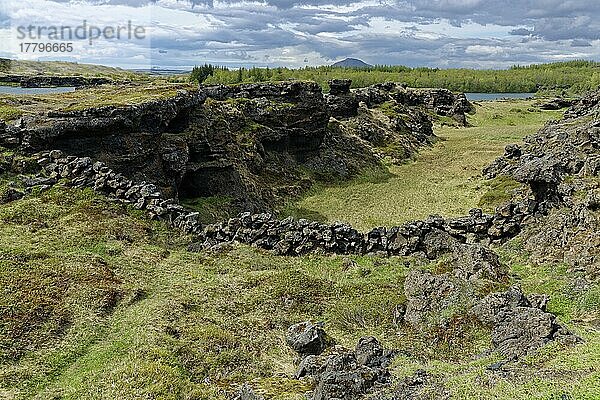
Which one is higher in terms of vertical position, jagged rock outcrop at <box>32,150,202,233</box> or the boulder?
jagged rock outcrop at <box>32,150,202,233</box>

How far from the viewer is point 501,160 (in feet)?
178

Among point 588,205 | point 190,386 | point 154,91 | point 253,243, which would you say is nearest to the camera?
point 190,386

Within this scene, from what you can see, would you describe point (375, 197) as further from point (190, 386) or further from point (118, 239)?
point (190, 386)

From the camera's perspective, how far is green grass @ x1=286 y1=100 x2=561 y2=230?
40.2 meters

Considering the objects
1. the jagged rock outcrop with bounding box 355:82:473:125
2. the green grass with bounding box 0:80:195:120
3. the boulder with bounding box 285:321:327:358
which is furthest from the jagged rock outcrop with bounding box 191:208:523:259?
the jagged rock outcrop with bounding box 355:82:473:125

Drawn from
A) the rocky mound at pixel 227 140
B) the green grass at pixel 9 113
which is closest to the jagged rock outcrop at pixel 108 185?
the rocky mound at pixel 227 140

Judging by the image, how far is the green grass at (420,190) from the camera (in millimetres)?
40219

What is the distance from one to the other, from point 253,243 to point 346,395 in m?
14.3

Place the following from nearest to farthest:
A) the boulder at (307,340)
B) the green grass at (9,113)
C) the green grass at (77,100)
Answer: the boulder at (307,340)
the green grass at (9,113)
the green grass at (77,100)

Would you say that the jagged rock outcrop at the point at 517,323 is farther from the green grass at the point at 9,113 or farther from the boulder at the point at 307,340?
the green grass at the point at 9,113

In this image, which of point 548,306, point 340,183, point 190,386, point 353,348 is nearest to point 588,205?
point 548,306

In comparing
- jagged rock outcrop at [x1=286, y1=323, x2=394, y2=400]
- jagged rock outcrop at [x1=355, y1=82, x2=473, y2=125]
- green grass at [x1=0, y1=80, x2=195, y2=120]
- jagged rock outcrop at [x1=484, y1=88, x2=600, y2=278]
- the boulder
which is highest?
Result: jagged rock outcrop at [x1=355, y1=82, x2=473, y2=125]

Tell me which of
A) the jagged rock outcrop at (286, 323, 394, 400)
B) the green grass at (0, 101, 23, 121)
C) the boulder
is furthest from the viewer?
the green grass at (0, 101, 23, 121)

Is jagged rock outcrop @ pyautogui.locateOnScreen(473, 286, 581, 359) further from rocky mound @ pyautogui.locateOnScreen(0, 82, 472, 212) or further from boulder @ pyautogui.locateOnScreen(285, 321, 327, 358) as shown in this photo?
rocky mound @ pyautogui.locateOnScreen(0, 82, 472, 212)
